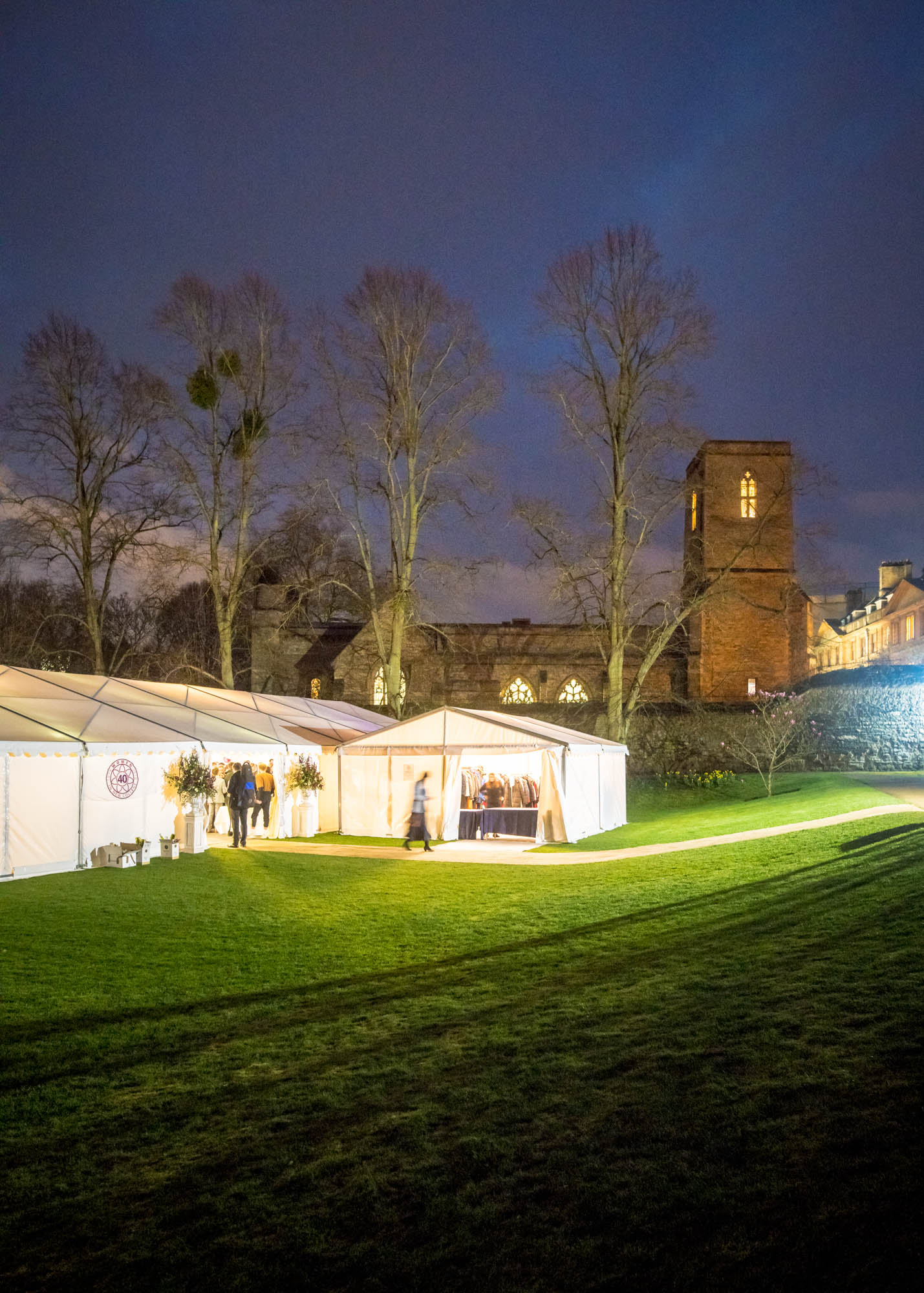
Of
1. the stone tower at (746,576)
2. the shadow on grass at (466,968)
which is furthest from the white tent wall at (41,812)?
the stone tower at (746,576)

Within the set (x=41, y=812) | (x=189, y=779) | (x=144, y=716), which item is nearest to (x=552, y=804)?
(x=189, y=779)

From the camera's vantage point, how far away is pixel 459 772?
61.5 ft

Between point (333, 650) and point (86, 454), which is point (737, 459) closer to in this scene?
point (333, 650)

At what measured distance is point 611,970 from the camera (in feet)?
25.6

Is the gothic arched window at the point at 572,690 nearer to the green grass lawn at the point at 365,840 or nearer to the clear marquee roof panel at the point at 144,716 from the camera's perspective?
the clear marquee roof panel at the point at 144,716

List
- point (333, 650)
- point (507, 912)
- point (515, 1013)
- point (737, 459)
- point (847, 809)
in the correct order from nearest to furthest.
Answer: point (515, 1013) < point (507, 912) < point (847, 809) < point (737, 459) < point (333, 650)

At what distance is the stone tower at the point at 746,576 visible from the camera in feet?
128

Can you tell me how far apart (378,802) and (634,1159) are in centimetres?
1533

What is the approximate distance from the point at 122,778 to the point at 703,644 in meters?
27.8

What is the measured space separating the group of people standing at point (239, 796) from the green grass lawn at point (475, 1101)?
304 inches

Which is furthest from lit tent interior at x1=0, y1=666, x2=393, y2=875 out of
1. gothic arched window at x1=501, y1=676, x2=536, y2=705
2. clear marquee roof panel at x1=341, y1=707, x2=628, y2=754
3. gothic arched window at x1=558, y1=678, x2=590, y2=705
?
gothic arched window at x1=558, y1=678, x2=590, y2=705

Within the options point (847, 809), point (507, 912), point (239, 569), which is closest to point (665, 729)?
point (847, 809)

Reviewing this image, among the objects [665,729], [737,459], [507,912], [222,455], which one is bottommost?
[507,912]

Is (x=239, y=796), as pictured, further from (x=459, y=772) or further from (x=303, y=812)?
(x=459, y=772)
